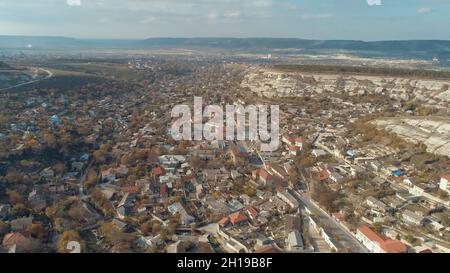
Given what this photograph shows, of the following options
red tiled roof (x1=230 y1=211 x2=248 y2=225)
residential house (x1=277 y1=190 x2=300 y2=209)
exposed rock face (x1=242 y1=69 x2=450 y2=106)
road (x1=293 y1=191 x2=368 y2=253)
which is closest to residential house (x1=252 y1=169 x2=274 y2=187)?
residential house (x1=277 y1=190 x2=300 y2=209)

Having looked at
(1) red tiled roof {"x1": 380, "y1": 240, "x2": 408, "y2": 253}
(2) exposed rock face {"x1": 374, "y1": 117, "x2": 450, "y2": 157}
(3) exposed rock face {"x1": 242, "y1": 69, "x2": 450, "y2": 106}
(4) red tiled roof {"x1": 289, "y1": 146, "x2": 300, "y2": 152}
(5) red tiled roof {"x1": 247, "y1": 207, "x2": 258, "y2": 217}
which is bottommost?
(5) red tiled roof {"x1": 247, "y1": 207, "x2": 258, "y2": 217}

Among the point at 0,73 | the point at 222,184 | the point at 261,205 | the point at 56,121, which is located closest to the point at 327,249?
the point at 261,205

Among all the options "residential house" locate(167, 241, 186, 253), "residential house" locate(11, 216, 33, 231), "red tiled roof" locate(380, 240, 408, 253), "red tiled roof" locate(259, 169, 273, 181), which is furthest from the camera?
"red tiled roof" locate(259, 169, 273, 181)

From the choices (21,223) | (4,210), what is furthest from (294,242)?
(4,210)

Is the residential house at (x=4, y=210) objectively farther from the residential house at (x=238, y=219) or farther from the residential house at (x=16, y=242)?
the residential house at (x=238, y=219)

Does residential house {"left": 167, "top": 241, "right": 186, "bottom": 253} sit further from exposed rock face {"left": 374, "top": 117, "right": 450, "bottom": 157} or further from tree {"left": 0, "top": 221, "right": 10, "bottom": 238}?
exposed rock face {"left": 374, "top": 117, "right": 450, "bottom": 157}
